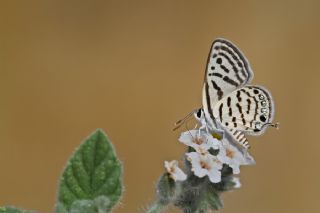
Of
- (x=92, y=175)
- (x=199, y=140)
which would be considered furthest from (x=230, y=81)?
(x=92, y=175)

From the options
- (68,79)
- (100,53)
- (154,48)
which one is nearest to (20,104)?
(68,79)

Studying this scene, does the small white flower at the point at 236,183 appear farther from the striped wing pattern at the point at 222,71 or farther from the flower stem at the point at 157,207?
the striped wing pattern at the point at 222,71

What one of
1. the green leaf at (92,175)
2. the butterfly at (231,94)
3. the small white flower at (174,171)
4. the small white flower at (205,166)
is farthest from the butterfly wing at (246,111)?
the green leaf at (92,175)

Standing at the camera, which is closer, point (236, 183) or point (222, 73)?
point (236, 183)

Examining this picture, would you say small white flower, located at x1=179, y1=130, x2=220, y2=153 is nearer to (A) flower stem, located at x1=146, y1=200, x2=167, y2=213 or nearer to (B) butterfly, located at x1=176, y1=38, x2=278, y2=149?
(B) butterfly, located at x1=176, y1=38, x2=278, y2=149

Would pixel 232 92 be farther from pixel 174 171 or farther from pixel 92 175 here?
pixel 92 175

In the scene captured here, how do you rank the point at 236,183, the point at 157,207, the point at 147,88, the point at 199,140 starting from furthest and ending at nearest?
1. the point at 147,88
2. the point at 199,140
3. the point at 236,183
4. the point at 157,207
